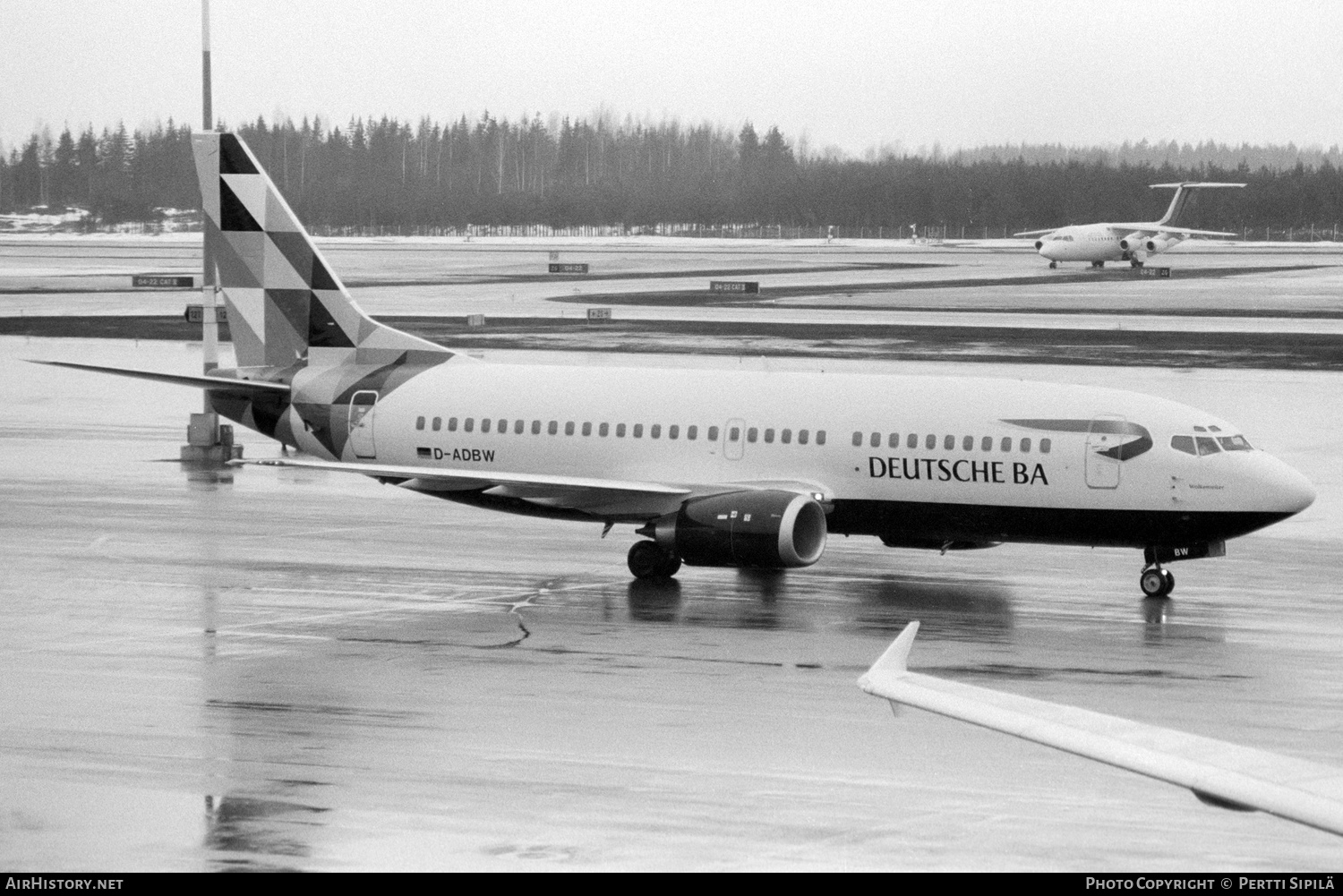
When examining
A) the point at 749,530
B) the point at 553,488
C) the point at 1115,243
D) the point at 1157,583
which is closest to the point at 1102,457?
the point at 1157,583

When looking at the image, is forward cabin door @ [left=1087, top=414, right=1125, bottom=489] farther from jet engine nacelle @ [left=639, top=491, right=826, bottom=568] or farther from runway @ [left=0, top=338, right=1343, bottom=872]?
jet engine nacelle @ [left=639, top=491, right=826, bottom=568]

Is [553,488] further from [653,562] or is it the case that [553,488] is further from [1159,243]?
[1159,243]

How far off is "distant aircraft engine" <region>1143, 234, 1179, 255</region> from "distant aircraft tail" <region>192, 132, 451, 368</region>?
389 ft

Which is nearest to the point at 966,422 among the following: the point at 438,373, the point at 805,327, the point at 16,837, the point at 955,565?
the point at 955,565

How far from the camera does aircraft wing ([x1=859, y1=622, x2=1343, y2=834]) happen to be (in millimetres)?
9555

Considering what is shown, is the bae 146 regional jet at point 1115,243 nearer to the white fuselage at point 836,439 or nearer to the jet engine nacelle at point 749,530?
the white fuselage at point 836,439

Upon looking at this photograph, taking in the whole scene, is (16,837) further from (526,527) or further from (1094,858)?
(526,527)

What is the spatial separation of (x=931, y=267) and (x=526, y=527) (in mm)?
119076

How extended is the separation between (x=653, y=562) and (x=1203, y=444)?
863 centimetres

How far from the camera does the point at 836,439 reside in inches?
1225

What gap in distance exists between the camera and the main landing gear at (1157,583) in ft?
98.0

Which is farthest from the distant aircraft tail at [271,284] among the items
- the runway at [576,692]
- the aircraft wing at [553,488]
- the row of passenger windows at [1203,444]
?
Result: the row of passenger windows at [1203,444]

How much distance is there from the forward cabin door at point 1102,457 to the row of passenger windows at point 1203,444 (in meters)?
0.85

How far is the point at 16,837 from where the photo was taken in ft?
55.2
